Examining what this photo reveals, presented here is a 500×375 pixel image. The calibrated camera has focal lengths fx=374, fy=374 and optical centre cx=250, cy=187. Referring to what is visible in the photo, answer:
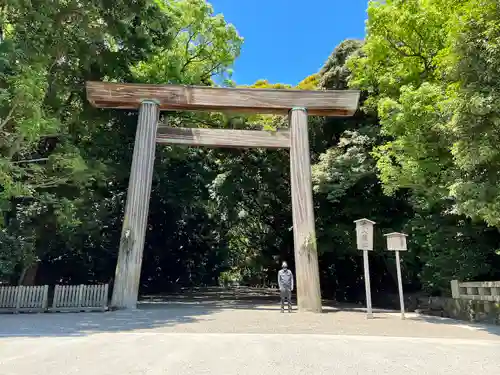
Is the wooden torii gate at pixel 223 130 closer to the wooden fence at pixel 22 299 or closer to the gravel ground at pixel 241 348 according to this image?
the wooden fence at pixel 22 299

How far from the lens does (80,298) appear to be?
30.0 feet

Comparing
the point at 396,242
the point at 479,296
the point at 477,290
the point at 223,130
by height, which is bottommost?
the point at 479,296

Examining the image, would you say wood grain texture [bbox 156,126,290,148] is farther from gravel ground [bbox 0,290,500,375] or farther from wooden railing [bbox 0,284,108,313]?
gravel ground [bbox 0,290,500,375]

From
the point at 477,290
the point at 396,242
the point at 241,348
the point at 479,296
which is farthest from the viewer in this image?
the point at 396,242

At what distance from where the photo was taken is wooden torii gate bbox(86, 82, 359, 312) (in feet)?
32.3

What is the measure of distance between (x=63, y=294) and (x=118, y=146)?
5675 mm

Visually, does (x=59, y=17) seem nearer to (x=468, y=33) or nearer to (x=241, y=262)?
(x=468, y=33)

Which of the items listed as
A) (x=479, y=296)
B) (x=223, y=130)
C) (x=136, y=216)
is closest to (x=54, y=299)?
(x=136, y=216)

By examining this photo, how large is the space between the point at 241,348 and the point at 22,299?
23.8 ft

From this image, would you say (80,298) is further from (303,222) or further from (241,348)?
(241,348)

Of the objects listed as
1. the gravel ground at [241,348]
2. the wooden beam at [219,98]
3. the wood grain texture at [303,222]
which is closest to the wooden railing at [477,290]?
the gravel ground at [241,348]

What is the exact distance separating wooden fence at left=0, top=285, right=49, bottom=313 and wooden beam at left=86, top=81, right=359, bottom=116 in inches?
204

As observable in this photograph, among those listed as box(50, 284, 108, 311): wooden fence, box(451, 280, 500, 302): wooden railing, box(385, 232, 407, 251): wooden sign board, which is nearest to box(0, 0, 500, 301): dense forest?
box(451, 280, 500, 302): wooden railing

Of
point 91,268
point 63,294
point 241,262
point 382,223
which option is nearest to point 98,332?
point 63,294
